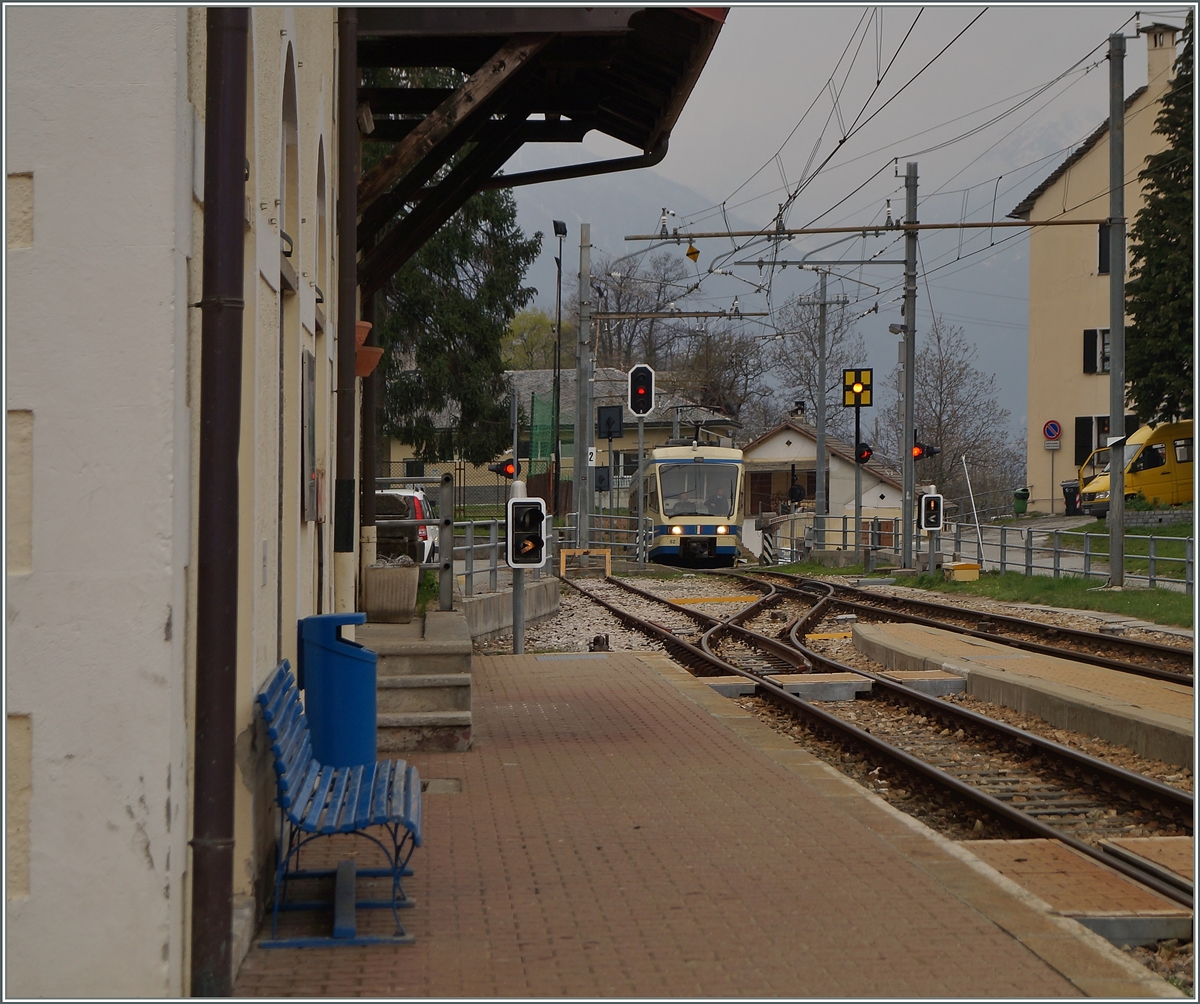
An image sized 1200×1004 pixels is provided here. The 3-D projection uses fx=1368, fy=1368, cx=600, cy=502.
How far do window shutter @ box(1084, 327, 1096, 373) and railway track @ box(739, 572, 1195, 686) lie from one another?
98.3 feet

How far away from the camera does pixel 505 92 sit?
12.6 meters

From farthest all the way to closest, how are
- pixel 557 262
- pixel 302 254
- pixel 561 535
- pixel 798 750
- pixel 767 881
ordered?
pixel 557 262 → pixel 561 535 → pixel 798 750 → pixel 302 254 → pixel 767 881

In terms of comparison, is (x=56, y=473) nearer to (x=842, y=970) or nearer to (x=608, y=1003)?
(x=608, y=1003)

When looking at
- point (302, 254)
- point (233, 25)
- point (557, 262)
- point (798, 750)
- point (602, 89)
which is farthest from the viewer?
point (557, 262)

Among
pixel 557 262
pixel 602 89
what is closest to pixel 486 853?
pixel 602 89

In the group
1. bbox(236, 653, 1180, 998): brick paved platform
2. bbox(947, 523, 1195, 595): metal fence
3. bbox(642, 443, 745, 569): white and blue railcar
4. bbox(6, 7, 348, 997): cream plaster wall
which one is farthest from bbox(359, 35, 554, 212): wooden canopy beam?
bbox(642, 443, 745, 569): white and blue railcar

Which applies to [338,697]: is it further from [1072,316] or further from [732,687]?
[1072,316]

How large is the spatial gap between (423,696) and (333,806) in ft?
12.8

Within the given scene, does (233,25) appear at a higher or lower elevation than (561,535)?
higher

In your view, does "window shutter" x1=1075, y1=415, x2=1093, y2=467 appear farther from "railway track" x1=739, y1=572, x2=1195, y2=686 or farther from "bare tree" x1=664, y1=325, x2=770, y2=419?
"railway track" x1=739, y1=572, x2=1195, y2=686

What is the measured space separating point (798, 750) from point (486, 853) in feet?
10.9

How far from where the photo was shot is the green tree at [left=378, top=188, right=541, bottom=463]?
41.8 meters

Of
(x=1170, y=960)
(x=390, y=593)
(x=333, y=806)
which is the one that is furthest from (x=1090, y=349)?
(x=333, y=806)

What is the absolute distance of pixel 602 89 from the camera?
13.6 metres
